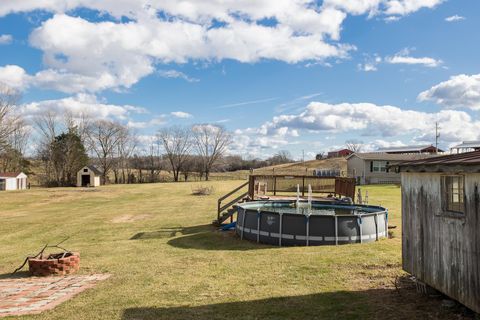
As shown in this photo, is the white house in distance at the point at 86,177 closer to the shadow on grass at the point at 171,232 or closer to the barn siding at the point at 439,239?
the shadow on grass at the point at 171,232

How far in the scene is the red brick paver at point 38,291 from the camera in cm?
852

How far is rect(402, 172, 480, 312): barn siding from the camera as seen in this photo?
6660 mm

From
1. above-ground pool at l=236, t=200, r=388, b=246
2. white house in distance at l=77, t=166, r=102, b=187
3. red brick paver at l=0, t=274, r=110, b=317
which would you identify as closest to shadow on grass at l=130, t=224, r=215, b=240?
above-ground pool at l=236, t=200, r=388, b=246

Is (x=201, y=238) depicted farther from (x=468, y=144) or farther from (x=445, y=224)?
(x=468, y=144)

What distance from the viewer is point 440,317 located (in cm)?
716

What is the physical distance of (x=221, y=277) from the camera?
10727 millimetres

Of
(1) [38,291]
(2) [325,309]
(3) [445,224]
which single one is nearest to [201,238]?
(1) [38,291]

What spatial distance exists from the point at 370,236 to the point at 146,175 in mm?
75207

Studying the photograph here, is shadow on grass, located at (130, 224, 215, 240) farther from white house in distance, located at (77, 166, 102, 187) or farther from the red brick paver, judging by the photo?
white house in distance, located at (77, 166, 102, 187)

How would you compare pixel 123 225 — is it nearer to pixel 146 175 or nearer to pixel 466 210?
pixel 466 210

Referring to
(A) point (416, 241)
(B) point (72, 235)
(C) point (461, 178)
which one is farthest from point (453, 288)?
(B) point (72, 235)

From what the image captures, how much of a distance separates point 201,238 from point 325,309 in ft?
31.7

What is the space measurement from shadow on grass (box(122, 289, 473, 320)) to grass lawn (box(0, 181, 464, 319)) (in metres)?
0.02

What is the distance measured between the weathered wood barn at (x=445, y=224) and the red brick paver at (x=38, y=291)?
736cm
